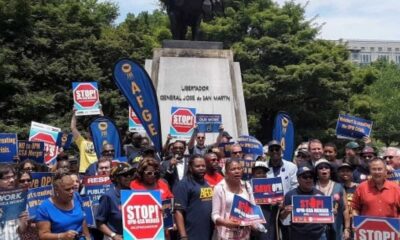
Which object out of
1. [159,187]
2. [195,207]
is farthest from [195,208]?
[159,187]

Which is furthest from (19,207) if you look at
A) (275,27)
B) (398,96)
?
(398,96)

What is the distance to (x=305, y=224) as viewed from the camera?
7.61 metres

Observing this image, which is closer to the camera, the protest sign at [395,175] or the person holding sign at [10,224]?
the person holding sign at [10,224]

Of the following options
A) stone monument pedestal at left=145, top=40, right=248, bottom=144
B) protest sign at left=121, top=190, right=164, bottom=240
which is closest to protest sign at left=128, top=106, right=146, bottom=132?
stone monument pedestal at left=145, top=40, right=248, bottom=144

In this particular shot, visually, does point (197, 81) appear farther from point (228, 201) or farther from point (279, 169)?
point (228, 201)

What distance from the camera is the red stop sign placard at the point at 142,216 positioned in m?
6.22

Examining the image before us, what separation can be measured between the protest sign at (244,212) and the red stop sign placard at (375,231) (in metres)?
1.02

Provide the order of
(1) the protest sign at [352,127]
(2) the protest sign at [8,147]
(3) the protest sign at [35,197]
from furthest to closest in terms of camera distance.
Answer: (1) the protest sign at [352,127], (2) the protest sign at [8,147], (3) the protest sign at [35,197]

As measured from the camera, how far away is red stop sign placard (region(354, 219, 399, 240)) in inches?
251

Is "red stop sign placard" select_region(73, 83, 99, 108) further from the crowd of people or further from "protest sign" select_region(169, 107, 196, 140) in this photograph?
the crowd of people

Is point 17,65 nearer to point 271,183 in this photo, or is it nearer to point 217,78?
point 217,78

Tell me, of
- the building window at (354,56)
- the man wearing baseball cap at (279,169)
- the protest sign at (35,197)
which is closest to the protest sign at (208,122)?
the man wearing baseball cap at (279,169)

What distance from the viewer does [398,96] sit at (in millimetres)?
45250

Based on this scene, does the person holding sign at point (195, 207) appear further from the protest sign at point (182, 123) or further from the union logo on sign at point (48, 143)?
the union logo on sign at point (48, 143)
